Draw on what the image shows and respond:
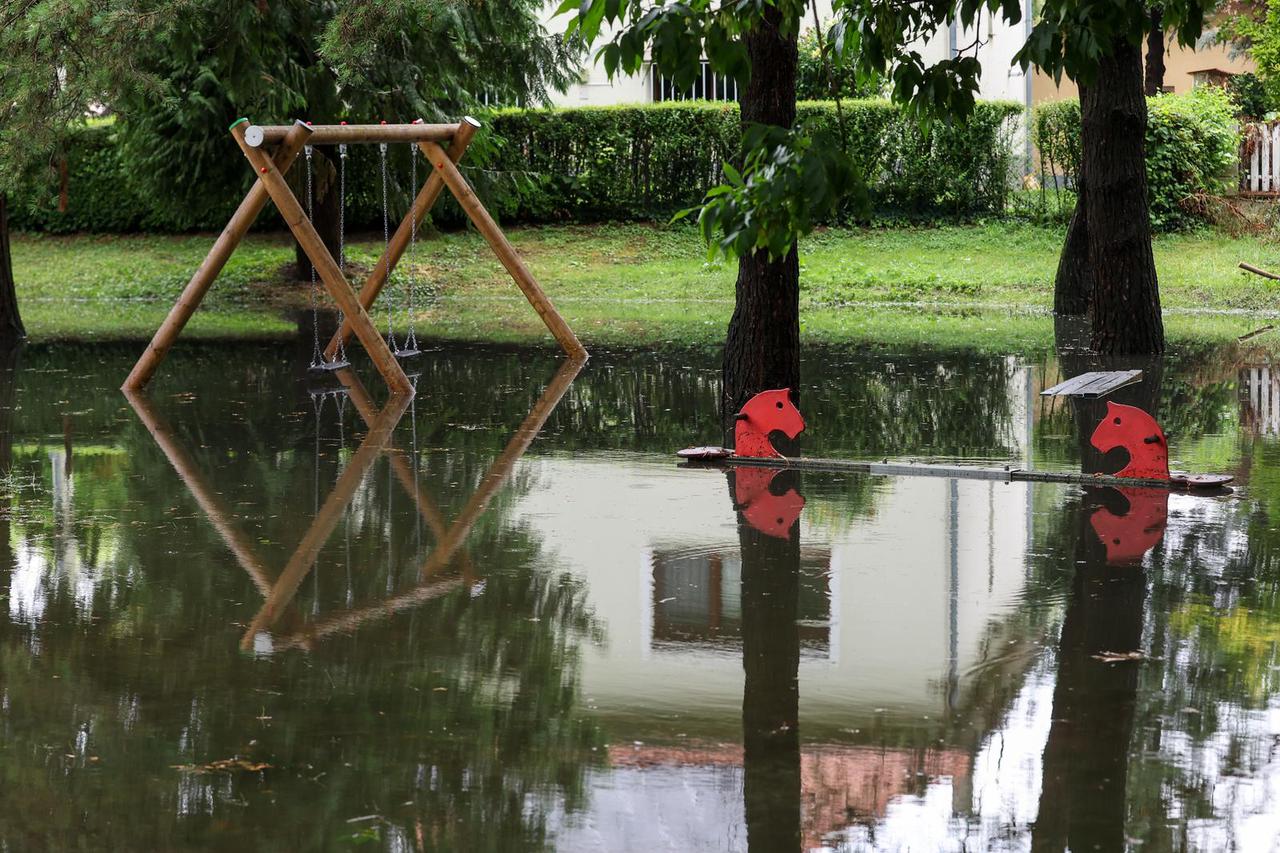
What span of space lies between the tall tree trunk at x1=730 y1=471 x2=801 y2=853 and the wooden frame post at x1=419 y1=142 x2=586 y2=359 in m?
8.00

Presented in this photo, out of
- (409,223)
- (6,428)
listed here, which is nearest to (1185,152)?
(409,223)

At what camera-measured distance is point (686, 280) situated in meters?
25.5

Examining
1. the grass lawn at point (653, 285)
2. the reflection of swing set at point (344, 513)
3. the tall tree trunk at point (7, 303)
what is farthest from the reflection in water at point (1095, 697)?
the tall tree trunk at point (7, 303)

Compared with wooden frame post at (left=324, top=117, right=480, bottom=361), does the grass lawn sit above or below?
below

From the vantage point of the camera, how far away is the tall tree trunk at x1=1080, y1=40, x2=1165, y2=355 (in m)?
16.4

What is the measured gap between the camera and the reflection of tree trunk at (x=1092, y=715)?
4.78 metres

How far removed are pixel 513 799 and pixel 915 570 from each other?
10.7 feet

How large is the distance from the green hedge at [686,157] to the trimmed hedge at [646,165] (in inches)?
0.7

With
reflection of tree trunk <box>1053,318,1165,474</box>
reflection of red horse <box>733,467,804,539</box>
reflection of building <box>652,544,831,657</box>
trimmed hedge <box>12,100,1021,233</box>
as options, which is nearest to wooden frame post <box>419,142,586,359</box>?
reflection of tree trunk <box>1053,318,1165,474</box>

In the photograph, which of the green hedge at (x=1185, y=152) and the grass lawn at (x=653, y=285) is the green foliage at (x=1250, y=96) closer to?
the green hedge at (x=1185, y=152)

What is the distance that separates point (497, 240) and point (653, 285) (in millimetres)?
9239

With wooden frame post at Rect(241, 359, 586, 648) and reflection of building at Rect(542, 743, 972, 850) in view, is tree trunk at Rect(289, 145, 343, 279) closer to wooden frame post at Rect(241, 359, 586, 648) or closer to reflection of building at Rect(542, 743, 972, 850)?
wooden frame post at Rect(241, 359, 586, 648)

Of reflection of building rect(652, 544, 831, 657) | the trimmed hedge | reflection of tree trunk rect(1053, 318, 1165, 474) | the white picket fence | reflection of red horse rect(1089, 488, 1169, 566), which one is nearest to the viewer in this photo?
reflection of building rect(652, 544, 831, 657)

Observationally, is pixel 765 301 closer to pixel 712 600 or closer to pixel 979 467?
pixel 979 467
